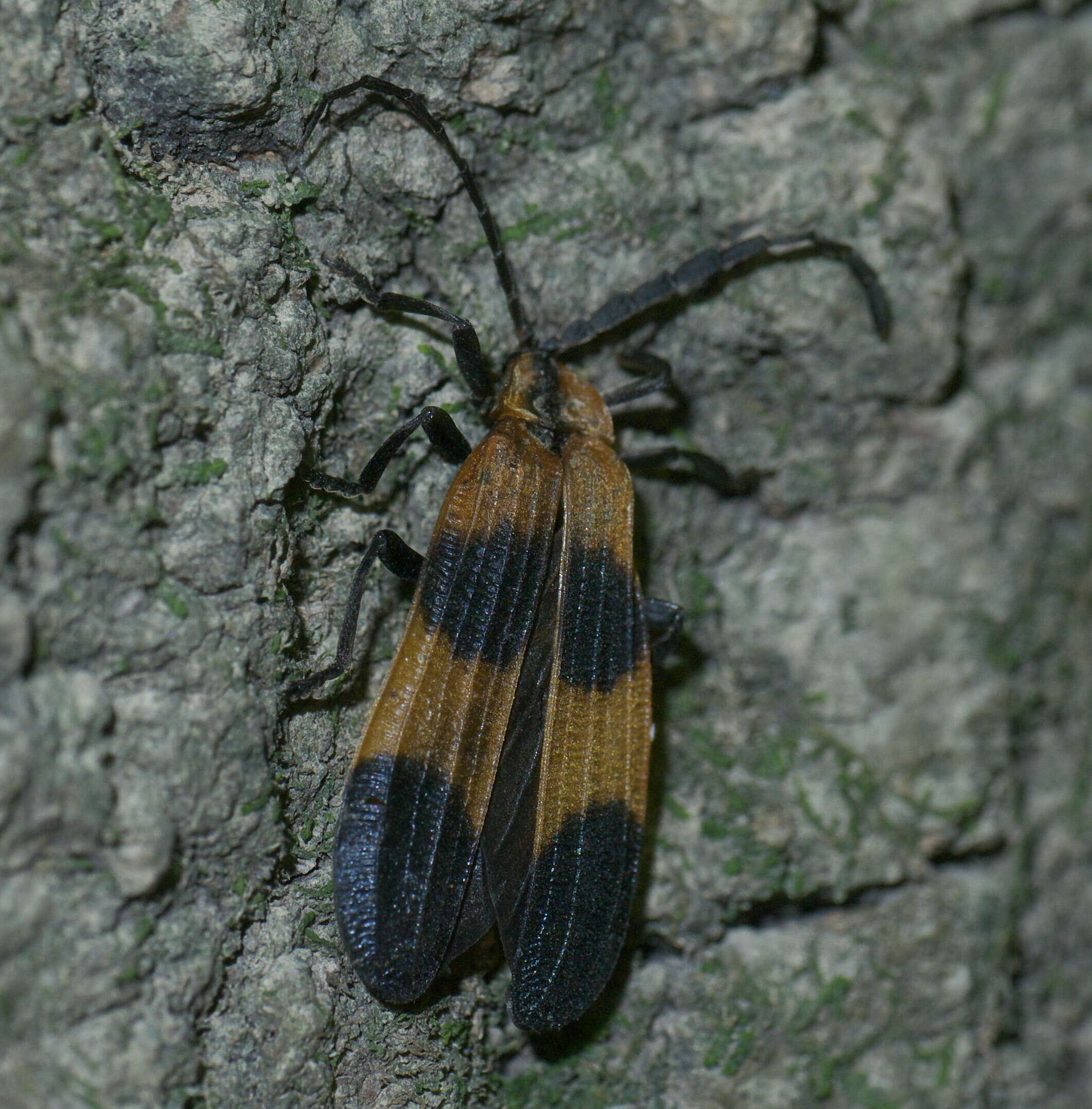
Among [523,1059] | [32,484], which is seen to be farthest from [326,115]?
[523,1059]

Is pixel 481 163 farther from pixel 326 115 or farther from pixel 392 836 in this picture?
pixel 392 836

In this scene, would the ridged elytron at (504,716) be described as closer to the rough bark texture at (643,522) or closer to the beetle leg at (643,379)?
the rough bark texture at (643,522)

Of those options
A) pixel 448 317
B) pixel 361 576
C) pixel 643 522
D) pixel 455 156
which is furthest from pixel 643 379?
pixel 361 576

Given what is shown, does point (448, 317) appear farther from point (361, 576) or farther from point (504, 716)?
point (504, 716)

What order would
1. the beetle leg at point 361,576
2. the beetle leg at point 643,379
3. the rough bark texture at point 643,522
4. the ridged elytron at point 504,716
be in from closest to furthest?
the rough bark texture at point 643,522
the ridged elytron at point 504,716
the beetle leg at point 361,576
the beetle leg at point 643,379

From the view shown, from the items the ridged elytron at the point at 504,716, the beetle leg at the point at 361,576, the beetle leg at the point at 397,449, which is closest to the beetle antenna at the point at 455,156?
the ridged elytron at the point at 504,716

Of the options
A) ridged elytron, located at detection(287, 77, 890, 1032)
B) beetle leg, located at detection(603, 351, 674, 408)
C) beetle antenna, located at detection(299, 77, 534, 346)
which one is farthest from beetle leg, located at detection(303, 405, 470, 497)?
beetle leg, located at detection(603, 351, 674, 408)
